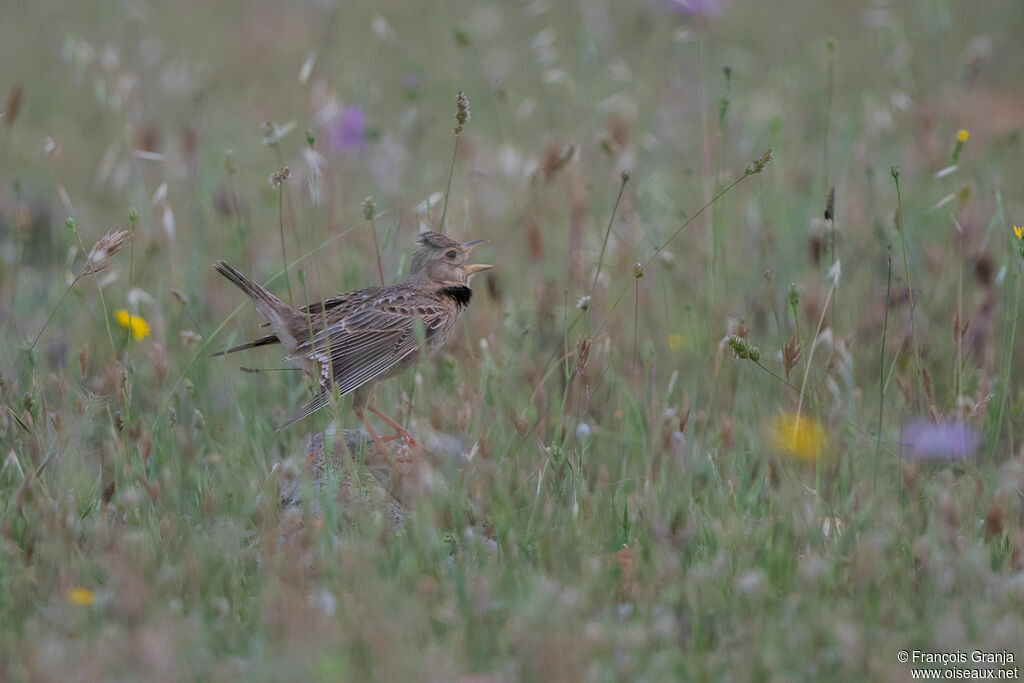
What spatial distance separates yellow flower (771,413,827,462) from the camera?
12.6ft

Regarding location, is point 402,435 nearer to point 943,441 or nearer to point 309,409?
point 309,409

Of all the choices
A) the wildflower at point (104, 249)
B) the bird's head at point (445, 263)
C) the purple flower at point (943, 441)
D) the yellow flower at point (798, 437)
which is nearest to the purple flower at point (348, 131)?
the bird's head at point (445, 263)

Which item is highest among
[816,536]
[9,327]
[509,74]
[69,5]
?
[69,5]

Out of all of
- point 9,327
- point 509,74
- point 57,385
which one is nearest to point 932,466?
point 57,385

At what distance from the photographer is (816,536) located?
3248 mm

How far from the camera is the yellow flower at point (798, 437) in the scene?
A: 3.85 m

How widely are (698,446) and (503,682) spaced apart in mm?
1755

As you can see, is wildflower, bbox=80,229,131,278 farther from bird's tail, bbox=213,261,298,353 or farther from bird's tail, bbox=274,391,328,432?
bird's tail, bbox=213,261,298,353

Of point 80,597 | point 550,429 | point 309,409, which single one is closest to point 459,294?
point 550,429

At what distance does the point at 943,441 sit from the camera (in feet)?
12.6

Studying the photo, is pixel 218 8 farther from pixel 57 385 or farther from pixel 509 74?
pixel 57 385

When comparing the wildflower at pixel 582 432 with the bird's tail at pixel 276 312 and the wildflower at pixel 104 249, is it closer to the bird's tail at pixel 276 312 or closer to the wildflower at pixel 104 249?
the bird's tail at pixel 276 312

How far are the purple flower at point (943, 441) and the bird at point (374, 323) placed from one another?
1.68m

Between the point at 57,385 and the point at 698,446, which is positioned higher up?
the point at 57,385
